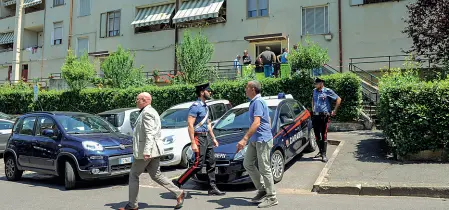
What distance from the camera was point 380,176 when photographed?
279 inches

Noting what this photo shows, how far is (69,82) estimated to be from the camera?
20516 mm

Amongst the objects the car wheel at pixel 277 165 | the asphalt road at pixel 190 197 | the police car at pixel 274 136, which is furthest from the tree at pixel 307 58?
the car wheel at pixel 277 165

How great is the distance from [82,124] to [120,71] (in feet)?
38.6

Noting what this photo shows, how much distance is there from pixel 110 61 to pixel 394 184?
54.6 feet

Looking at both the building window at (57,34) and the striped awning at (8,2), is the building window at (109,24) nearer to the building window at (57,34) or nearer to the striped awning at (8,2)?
the building window at (57,34)

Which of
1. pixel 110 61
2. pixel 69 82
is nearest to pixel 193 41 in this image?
pixel 110 61

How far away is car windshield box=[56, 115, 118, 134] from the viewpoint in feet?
27.0

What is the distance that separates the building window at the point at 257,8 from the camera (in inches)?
840

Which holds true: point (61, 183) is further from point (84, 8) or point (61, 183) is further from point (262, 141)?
point (84, 8)

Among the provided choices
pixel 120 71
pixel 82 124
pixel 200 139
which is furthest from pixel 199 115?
pixel 120 71

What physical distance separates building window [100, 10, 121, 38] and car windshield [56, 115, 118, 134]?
19.4 meters

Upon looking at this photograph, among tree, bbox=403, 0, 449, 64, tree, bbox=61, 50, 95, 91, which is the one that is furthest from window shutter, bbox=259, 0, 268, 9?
tree, bbox=403, 0, 449, 64

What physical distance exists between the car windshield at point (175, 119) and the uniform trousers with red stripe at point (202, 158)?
3.09 m

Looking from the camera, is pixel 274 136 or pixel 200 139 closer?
pixel 200 139
